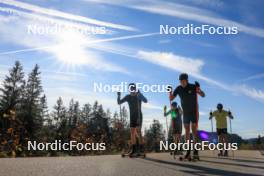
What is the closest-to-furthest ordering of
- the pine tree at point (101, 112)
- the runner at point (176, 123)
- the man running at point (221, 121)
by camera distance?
the runner at point (176, 123), the man running at point (221, 121), the pine tree at point (101, 112)

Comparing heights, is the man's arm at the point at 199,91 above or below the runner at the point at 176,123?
above

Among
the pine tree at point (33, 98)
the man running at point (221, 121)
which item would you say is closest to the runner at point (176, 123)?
the man running at point (221, 121)

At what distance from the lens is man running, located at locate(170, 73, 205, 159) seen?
10.5 m

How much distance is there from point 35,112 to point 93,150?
45.5 metres

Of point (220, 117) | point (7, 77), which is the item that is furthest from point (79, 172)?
point (7, 77)

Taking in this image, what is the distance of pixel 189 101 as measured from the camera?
1062cm

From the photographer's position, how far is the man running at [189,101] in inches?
413

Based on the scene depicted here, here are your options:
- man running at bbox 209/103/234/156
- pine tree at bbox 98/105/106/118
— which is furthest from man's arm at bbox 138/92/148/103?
pine tree at bbox 98/105/106/118

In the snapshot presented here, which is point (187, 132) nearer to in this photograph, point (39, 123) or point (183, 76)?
point (183, 76)

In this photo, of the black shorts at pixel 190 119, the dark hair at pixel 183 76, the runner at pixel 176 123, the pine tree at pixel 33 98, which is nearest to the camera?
the black shorts at pixel 190 119

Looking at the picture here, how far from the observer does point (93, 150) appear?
18141 millimetres

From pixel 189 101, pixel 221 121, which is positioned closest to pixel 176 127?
pixel 221 121

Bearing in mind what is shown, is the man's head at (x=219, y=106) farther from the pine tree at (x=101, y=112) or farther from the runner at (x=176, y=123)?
the pine tree at (x=101, y=112)

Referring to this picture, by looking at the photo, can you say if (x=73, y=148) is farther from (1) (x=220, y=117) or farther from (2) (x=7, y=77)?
(2) (x=7, y=77)
